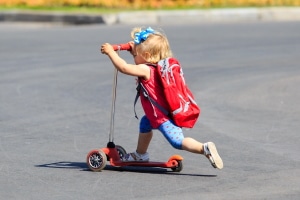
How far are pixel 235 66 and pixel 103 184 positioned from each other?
7428mm

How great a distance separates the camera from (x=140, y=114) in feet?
32.8

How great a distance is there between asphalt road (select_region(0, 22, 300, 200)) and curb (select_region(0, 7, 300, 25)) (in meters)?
1.88

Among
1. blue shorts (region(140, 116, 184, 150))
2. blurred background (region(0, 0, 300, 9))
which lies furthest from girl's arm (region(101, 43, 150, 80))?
blurred background (region(0, 0, 300, 9))

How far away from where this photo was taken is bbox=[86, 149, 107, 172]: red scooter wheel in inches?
276

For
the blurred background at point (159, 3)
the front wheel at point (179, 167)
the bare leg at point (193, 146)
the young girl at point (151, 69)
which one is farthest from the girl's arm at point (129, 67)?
the blurred background at point (159, 3)

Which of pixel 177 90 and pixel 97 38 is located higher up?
pixel 177 90

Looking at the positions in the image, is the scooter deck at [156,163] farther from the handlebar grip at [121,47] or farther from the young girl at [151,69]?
the handlebar grip at [121,47]

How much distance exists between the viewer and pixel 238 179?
661cm

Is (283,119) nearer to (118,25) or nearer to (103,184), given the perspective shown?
(103,184)

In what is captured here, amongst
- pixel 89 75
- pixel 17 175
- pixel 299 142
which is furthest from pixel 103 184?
pixel 89 75

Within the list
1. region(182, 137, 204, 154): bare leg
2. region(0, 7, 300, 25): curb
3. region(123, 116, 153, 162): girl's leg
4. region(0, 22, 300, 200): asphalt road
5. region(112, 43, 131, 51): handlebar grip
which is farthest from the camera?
region(0, 7, 300, 25): curb

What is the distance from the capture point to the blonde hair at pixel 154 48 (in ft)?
22.6

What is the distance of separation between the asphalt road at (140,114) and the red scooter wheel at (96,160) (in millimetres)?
76

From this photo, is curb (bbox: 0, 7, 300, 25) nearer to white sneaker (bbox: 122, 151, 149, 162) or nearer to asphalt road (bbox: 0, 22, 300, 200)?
asphalt road (bbox: 0, 22, 300, 200)
